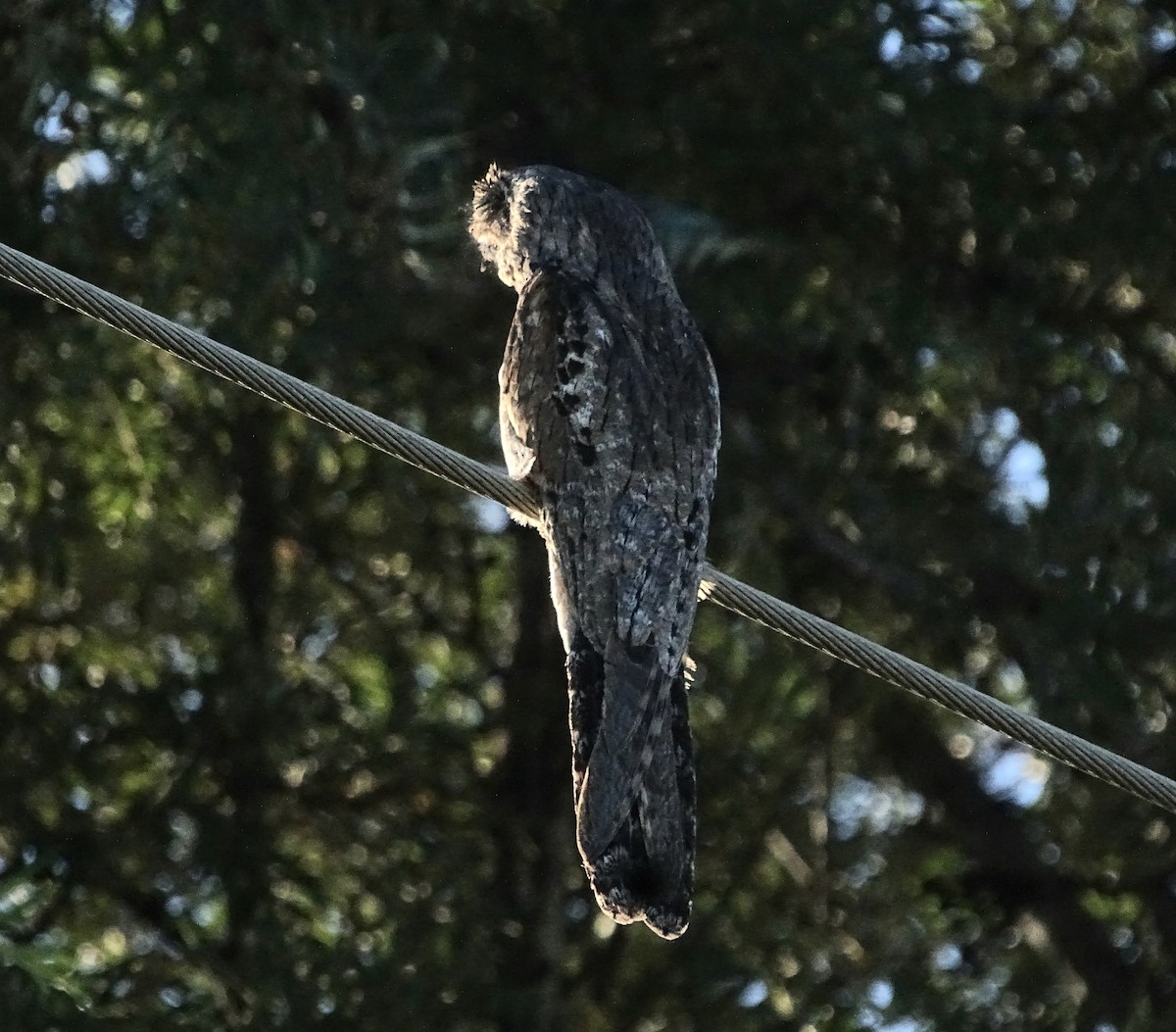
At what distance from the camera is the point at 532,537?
296 inches

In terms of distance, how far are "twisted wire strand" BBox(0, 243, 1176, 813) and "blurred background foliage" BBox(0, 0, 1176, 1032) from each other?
2674 mm

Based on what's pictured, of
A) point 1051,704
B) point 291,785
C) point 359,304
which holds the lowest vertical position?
point 291,785

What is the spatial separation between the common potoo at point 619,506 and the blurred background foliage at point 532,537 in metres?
1.63

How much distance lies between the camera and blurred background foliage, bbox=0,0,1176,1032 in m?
6.69

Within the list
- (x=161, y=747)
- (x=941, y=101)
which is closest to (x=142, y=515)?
(x=161, y=747)

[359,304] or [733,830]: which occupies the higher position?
[359,304]

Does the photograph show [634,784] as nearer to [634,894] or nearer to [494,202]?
[634,894]

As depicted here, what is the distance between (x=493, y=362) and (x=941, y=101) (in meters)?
1.75

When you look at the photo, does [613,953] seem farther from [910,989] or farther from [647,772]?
[647,772]

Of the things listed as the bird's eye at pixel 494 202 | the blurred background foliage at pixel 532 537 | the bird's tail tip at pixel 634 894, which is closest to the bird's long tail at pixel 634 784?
the bird's tail tip at pixel 634 894

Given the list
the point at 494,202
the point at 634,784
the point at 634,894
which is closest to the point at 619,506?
the point at 634,784

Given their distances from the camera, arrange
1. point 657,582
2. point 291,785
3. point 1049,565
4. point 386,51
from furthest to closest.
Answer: point 291,785 < point 1049,565 < point 386,51 < point 657,582

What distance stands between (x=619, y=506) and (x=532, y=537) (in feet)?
10.1

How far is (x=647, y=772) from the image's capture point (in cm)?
407
